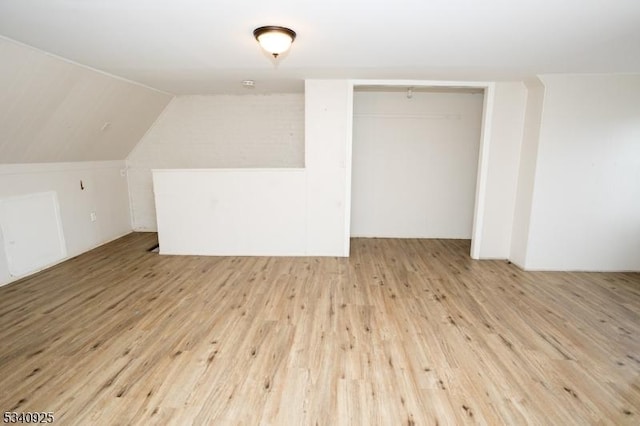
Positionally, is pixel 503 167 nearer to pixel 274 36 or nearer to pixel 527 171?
pixel 527 171

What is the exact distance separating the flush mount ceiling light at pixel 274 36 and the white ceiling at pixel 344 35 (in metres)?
0.06

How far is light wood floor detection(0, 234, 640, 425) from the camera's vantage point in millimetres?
1777

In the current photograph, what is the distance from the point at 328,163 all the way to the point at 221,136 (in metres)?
2.10

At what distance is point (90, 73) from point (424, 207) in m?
4.78

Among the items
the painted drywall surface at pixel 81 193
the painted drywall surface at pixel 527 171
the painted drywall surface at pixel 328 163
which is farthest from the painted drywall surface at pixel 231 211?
the painted drywall surface at pixel 527 171

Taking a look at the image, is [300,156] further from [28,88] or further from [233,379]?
[233,379]

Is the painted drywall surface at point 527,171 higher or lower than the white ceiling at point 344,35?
lower

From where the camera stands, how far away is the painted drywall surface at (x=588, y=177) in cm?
353

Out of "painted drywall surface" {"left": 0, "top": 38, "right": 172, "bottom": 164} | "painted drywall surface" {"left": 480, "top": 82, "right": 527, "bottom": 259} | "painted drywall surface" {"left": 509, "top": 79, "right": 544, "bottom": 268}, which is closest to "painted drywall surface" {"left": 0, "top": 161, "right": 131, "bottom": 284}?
"painted drywall surface" {"left": 0, "top": 38, "right": 172, "bottom": 164}

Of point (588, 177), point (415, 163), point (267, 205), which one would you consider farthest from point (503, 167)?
point (267, 205)

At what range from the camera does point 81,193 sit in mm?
4301

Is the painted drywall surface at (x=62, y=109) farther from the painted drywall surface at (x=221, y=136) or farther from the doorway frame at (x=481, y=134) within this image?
the doorway frame at (x=481, y=134)

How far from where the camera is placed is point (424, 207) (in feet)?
16.9

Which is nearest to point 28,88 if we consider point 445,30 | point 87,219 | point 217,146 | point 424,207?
point 87,219
